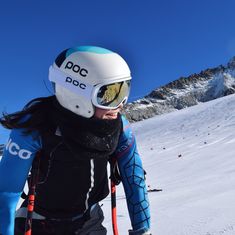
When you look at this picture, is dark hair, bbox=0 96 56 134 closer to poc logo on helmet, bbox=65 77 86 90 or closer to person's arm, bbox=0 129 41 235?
person's arm, bbox=0 129 41 235

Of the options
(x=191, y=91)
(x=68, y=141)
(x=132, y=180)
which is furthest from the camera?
(x=191, y=91)

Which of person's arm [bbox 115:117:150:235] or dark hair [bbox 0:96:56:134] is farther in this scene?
person's arm [bbox 115:117:150:235]

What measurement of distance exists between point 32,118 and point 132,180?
770mm

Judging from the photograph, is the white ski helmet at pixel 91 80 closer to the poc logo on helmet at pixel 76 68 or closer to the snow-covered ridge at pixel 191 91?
the poc logo on helmet at pixel 76 68

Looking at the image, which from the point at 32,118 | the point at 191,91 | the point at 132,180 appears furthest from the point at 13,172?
the point at 191,91

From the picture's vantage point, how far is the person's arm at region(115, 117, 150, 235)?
257 cm

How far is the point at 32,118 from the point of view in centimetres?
227

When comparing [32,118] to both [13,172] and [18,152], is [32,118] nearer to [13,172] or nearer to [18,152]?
[18,152]

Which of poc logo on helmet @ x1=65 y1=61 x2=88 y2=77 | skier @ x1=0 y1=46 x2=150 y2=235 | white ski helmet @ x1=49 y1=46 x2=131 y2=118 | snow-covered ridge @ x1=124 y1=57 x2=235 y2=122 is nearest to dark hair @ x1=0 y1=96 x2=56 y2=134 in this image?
skier @ x1=0 y1=46 x2=150 y2=235

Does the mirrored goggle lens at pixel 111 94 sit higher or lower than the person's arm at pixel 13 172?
higher

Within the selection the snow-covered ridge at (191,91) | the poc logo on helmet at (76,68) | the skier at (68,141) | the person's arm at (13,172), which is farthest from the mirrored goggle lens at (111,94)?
the snow-covered ridge at (191,91)

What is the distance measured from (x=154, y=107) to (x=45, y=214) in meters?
58.8

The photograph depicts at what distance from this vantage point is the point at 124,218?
14.5 feet

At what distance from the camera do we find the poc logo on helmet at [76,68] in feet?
7.50
